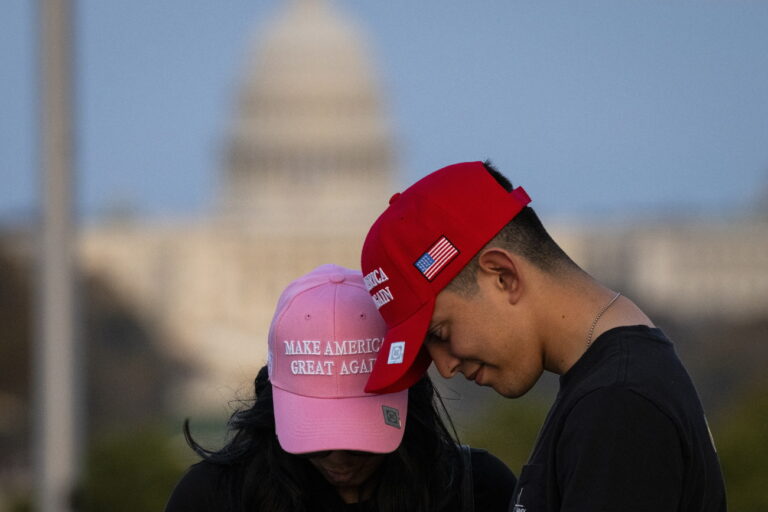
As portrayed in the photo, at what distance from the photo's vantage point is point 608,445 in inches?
Answer: 108

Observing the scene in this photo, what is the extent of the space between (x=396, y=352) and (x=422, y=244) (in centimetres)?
18

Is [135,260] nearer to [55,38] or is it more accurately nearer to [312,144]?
[312,144]

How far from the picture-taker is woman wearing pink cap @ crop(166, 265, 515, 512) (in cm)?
334

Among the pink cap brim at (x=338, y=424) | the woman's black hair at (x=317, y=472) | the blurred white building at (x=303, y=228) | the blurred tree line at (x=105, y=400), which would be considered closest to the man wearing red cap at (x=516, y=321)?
the pink cap brim at (x=338, y=424)

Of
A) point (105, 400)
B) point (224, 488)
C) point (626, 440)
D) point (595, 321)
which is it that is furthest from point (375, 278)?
point (105, 400)

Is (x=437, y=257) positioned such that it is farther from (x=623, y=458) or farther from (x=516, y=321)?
(x=623, y=458)

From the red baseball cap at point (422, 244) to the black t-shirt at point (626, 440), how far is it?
0.23m

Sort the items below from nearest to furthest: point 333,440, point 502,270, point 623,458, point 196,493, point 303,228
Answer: point 623,458 < point 502,270 < point 333,440 < point 196,493 < point 303,228

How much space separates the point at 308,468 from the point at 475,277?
740 mm

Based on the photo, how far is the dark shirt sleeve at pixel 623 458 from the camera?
2.74 meters

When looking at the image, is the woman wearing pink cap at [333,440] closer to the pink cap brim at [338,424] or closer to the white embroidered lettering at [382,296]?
the pink cap brim at [338,424]

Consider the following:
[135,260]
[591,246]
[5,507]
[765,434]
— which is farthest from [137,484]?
[591,246]

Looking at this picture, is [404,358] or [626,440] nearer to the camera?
[626,440]

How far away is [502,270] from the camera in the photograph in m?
2.95
